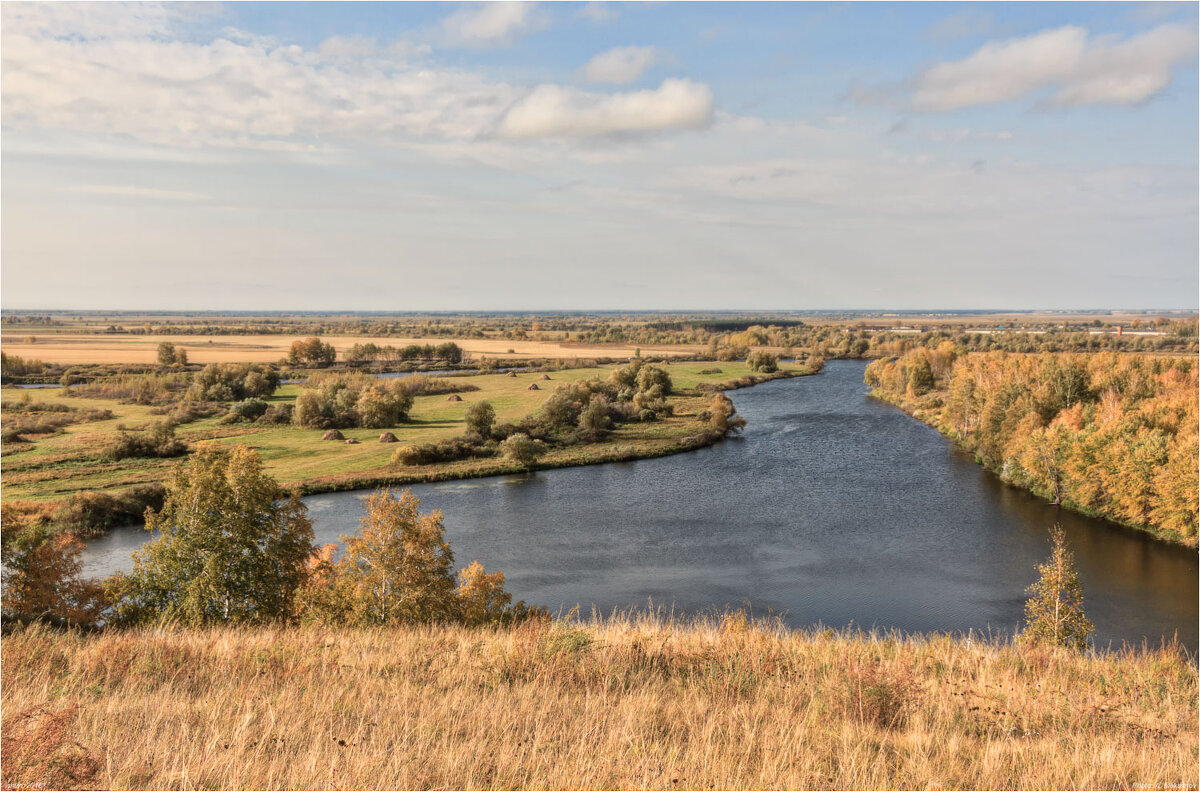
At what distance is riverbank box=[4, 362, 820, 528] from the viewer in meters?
47.6

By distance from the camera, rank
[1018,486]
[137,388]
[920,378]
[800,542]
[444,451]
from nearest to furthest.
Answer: [800,542]
[1018,486]
[444,451]
[137,388]
[920,378]

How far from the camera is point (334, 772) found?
5332 mm

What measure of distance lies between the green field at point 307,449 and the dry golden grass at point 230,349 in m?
34.5

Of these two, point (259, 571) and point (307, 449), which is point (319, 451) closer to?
point (307, 449)

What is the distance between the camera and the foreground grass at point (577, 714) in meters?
5.45

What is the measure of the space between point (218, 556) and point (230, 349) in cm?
13863

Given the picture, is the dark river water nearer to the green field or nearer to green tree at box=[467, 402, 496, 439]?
the green field

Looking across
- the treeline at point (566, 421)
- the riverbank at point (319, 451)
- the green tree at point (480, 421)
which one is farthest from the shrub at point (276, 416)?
the green tree at point (480, 421)

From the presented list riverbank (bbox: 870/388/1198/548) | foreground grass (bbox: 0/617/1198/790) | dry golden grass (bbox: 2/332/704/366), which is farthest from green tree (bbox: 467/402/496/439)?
dry golden grass (bbox: 2/332/704/366)

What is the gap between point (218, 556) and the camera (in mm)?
20359

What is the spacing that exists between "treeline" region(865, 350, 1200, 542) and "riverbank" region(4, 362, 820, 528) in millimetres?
23909

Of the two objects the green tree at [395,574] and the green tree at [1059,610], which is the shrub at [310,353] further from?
the green tree at [1059,610]

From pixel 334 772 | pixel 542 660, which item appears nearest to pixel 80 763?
pixel 334 772

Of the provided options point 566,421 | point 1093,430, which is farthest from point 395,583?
point 566,421
